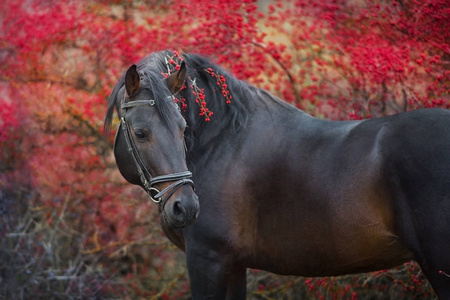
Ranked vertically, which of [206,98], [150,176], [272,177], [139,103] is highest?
[139,103]

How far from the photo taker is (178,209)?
3.00 meters

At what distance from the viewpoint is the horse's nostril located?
117 inches

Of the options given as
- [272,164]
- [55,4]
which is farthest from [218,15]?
[272,164]

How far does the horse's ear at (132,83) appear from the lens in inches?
123

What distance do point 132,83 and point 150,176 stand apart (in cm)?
54

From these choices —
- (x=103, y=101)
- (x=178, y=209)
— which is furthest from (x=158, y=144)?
(x=103, y=101)

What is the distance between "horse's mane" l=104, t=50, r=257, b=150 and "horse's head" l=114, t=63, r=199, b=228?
0.84ft

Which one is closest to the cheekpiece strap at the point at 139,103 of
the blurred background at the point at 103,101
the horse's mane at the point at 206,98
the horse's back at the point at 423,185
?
the horse's mane at the point at 206,98

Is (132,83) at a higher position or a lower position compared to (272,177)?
higher

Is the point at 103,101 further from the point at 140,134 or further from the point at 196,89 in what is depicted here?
the point at 140,134

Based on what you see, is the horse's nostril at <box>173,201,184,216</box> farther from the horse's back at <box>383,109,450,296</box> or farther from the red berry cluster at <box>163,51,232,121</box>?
the horse's back at <box>383,109,450,296</box>

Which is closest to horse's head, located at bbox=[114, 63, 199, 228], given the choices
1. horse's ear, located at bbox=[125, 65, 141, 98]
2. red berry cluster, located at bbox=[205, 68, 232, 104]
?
horse's ear, located at bbox=[125, 65, 141, 98]

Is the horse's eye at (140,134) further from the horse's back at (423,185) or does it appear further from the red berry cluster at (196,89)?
the horse's back at (423,185)

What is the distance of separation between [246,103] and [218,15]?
230cm
